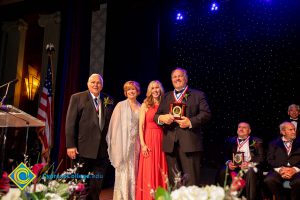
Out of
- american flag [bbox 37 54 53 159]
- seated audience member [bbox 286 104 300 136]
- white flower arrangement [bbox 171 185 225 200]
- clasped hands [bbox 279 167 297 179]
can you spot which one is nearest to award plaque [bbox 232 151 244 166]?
clasped hands [bbox 279 167 297 179]

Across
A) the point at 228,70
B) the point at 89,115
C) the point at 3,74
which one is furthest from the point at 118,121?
the point at 3,74

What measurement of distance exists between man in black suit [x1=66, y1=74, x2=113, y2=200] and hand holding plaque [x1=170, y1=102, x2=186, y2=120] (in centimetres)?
83

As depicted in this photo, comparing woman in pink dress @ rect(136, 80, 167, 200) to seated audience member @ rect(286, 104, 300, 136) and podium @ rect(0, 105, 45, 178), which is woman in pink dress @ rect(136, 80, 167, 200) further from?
seated audience member @ rect(286, 104, 300, 136)

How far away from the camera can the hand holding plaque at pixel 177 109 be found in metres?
3.06

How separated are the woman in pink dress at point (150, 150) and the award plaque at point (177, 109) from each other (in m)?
0.69

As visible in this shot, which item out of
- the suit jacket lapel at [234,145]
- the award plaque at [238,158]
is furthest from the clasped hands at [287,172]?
the suit jacket lapel at [234,145]

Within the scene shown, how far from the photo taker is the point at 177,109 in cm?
308

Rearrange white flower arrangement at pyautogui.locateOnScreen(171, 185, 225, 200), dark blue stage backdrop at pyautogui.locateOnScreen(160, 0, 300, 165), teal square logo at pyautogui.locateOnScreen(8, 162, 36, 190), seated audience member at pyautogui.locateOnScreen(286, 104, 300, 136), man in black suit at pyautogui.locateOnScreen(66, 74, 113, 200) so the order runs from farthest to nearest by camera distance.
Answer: dark blue stage backdrop at pyautogui.locateOnScreen(160, 0, 300, 165) → seated audience member at pyautogui.locateOnScreen(286, 104, 300, 136) → man in black suit at pyautogui.locateOnScreen(66, 74, 113, 200) → teal square logo at pyautogui.locateOnScreen(8, 162, 36, 190) → white flower arrangement at pyautogui.locateOnScreen(171, 185, 225, 200)

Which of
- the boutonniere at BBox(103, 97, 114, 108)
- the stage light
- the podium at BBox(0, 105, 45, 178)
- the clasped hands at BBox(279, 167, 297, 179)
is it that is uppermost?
the stage light

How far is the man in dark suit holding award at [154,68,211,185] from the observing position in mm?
3084

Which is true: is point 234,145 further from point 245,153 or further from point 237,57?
point 237,57

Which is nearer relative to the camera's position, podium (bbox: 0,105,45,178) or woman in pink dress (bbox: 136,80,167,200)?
podium (bbox: 0,105,45,178)

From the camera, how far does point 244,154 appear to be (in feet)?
14.1

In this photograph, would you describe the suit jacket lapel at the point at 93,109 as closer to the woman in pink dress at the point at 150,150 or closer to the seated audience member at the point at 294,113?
the woman in pink dress at the point at 150,150
